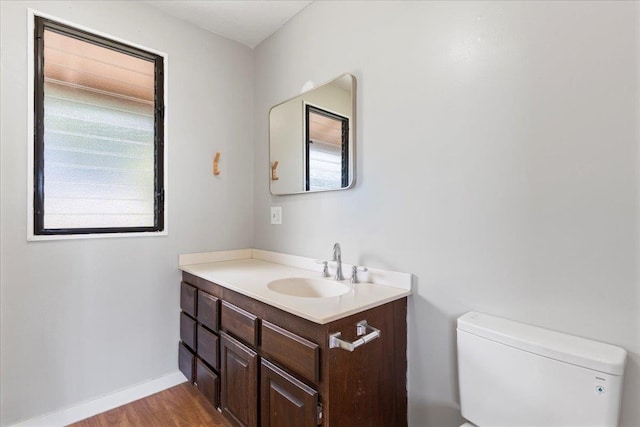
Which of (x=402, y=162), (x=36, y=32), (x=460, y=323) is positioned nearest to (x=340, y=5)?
(x=402, y=162)

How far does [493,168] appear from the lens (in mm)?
1169

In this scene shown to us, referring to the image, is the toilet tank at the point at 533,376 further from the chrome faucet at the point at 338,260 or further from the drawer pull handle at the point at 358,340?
the chrome faucet at the point at 338,260

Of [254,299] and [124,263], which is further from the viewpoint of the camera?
[124,263]

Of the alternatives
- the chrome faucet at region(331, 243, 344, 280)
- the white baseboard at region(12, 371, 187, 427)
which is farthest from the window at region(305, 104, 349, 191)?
the white baseboard at region(12, 371, 187, 427)

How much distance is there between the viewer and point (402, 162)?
4.73ft

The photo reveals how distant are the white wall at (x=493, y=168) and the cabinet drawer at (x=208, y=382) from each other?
3.04 feet

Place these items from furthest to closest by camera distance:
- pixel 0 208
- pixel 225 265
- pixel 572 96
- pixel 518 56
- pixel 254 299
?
pixel 225 265, pixel 0 208, pixel 254 299, pixel 518 56, pixel 572 96

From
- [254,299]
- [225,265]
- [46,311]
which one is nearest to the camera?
[254,299]

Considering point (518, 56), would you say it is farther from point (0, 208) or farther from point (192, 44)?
point (0, 208)

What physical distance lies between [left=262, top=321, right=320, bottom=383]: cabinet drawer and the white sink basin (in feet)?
0.99

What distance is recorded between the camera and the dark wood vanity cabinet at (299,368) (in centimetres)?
110

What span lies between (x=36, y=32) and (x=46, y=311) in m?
1.46

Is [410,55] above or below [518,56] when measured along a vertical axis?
above

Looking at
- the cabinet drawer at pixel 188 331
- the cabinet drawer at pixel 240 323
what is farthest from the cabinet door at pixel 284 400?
the cabinet drawer at pixel 188 331
